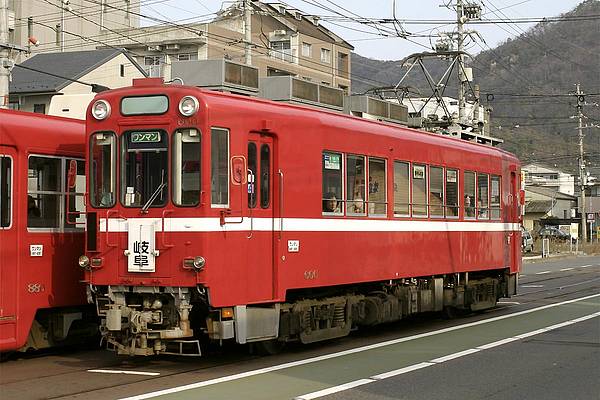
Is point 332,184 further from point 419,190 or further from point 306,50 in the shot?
point 306,50

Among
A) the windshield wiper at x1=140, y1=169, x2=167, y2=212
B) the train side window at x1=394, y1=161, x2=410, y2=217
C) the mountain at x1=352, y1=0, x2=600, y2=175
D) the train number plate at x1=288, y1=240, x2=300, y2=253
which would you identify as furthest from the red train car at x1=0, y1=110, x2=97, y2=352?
the mountain at x1=352, y1=0, x2=600, y2=175

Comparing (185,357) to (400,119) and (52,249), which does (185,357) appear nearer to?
(52,249)

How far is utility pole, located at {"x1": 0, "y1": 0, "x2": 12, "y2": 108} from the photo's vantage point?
15.8 m

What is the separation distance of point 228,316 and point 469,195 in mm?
7948

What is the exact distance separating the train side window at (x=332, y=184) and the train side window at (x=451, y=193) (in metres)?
3.99

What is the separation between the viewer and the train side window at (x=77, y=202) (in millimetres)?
12438

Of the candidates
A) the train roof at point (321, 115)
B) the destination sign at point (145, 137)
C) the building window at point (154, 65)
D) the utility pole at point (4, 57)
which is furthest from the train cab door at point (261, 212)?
the building window at point (154, 65)

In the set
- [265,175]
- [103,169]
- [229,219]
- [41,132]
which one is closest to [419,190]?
[265,175]

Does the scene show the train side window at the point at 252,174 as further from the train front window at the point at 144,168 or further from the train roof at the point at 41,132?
the train roof at the point at 41,132

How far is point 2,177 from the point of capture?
1136 centimetres

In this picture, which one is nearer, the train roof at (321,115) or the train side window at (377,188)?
the train roof at (321,115)

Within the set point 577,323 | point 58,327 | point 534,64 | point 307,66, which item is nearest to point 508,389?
point 58,327

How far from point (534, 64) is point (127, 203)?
91.5 metres

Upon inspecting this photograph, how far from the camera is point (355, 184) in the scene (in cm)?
1347
